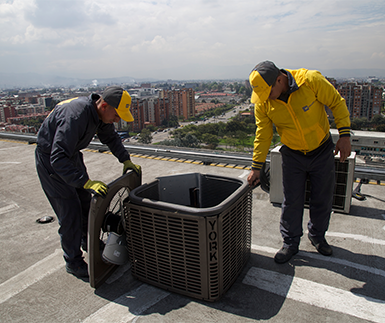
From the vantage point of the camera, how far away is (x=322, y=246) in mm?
2709

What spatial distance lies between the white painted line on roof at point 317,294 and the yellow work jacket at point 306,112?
1.09 metres

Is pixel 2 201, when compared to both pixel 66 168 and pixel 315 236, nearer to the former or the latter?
pixel 66 168

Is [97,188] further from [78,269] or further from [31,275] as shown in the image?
[31,275]

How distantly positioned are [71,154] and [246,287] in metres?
1.69

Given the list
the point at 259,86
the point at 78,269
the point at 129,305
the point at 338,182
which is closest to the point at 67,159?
the point at 78,269

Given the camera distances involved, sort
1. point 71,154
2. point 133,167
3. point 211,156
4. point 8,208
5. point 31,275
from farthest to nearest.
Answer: point 211,156
point 8,208
point 133,167
point 31,275
point 71,154

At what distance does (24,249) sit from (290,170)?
2774mm

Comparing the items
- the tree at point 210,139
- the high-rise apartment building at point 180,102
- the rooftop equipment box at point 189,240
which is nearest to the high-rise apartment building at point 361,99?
the tree at point 210,139

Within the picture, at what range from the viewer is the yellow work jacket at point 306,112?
2.36m

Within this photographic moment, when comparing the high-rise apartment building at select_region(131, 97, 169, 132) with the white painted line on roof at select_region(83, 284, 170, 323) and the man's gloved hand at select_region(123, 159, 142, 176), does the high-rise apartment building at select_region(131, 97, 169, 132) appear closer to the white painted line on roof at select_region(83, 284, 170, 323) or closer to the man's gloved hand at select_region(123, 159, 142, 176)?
the man's gloved hand at select_region(123, 159, 142, 176)

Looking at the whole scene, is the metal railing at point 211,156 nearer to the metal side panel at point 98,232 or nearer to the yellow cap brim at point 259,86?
the yellow cap brim at point 259,86

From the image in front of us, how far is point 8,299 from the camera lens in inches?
87.2

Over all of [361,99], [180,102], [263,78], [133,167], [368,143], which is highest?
[263,78]

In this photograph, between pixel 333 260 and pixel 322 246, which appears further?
pixel 322 246
